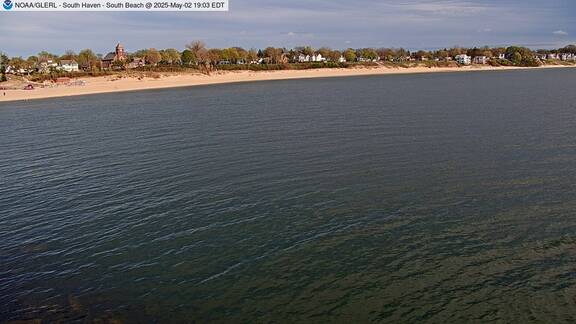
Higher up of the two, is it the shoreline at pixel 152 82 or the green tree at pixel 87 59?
the green tree at pixel 87 59

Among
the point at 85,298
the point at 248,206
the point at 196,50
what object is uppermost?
the point at 196,50

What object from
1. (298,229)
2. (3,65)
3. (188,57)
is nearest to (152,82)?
(188,57)

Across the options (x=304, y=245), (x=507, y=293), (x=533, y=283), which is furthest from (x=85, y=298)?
(x=533, y=283)

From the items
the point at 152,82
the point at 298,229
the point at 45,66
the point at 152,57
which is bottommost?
the point at 298,229

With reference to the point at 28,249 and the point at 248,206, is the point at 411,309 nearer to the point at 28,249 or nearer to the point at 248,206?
the point at 248,206

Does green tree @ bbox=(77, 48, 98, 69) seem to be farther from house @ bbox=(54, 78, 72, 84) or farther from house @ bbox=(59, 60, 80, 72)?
house @ bbox=(54, 78, 72, 84)

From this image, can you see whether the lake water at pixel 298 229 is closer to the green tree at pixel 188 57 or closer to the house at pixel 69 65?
the green tree at pixel 188 57

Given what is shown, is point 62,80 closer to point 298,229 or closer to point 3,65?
point 3,65

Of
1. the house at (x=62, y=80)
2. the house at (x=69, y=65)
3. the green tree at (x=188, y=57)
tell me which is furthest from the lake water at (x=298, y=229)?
the house at (x=69, y=65)
